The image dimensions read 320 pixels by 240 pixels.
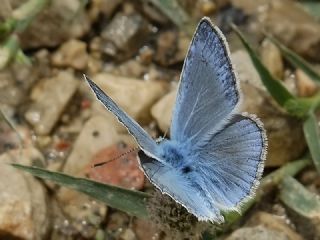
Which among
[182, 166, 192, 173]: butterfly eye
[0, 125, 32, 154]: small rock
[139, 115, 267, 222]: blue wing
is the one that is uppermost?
[139, 115, 267, 222]: blue wing

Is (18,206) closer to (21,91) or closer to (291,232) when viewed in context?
(21,91)

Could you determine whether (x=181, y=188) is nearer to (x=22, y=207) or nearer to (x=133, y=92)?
(x=22, y=207)

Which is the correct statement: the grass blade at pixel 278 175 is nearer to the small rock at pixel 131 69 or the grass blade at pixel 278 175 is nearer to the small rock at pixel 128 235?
the small rock at pixel 128 235

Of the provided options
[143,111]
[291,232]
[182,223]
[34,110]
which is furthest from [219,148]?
[34,110]

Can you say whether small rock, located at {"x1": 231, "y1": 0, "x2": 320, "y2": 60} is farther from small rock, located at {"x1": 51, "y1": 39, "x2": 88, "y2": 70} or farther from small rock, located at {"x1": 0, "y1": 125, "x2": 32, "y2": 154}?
small rock, located at {"x1": 0, "y1": 125, "x2": 32, "y2": 154}

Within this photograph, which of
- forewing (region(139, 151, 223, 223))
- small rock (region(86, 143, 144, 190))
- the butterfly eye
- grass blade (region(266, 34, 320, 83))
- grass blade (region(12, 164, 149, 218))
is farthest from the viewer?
small rock (region(86, 143, 144, 190))

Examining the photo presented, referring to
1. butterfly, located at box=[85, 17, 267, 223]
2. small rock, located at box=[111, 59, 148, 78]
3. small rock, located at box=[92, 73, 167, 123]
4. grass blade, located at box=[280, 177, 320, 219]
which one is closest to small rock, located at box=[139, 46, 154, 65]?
small rock, located at box=[111, 59, 148, 78]

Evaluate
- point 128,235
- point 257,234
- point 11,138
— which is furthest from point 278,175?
point 11,138

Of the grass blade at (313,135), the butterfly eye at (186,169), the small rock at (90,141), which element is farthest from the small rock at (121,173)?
the butterfly eye at (186,169)

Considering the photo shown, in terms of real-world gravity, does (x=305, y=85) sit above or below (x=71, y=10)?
below
